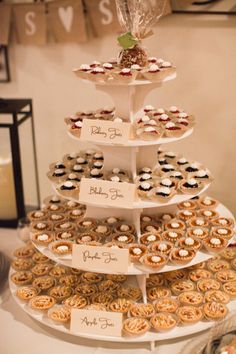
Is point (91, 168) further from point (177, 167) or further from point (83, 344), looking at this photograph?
point (83, 344)

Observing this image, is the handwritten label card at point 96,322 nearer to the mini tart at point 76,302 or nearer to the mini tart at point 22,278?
the mini tart at point 76,302

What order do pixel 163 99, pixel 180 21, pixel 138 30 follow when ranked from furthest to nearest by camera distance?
pixel 163 99 < pixel 180 21 < pixel 138 30

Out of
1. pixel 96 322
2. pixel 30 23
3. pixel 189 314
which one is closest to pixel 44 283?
pixel 96 322

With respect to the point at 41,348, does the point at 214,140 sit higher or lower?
higher

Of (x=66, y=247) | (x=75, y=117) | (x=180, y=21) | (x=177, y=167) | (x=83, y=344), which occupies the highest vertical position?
(x=180, y=21)

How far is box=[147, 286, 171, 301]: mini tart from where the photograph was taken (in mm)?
1592

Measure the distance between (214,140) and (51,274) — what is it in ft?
3.32

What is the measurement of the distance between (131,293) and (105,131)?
0.54 meters

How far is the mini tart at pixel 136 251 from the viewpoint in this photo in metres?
1.50

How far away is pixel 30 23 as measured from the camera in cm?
222

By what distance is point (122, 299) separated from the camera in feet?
5.13

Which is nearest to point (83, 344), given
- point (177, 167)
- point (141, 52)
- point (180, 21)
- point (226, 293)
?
point (226, 293)

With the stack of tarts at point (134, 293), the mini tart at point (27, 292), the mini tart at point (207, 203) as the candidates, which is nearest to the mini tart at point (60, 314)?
the stack of tarts at point (134, 293)

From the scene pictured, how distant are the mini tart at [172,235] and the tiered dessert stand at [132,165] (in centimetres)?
9
